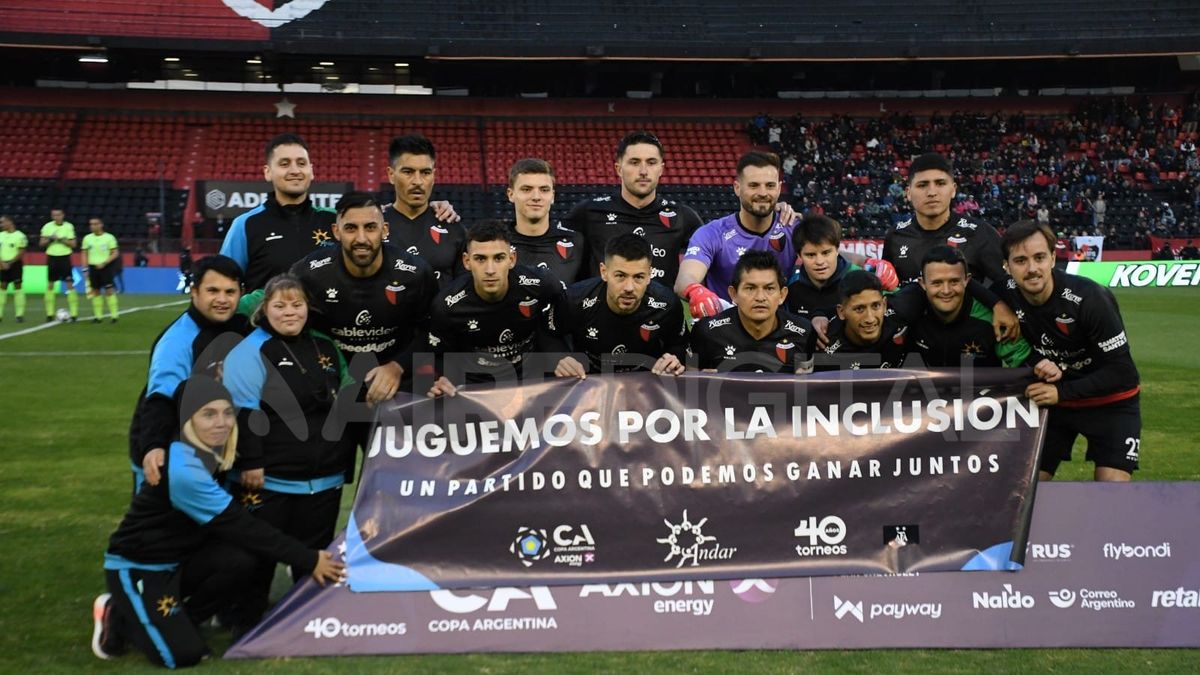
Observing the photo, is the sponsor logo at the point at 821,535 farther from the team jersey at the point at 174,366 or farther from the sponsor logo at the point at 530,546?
the team jersey at the point at 174,366

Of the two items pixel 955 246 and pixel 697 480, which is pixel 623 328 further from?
pixel 955 246

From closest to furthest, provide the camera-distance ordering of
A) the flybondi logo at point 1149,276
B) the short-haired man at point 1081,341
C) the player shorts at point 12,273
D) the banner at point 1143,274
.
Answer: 1. the short-haired man at point 1081,341
2. the player shorts at point 12,273
3. the banner at point 1143,274
4. the flybondi logo at point 1149,276

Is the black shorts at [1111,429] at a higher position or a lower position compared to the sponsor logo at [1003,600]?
higher

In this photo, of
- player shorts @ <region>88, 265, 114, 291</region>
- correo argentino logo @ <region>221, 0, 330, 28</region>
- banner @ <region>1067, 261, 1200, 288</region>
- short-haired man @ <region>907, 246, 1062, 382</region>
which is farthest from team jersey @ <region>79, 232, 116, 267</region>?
banner @ <region>1067, 261, 1200, 288</region>

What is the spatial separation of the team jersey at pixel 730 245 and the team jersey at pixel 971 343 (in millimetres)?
1203

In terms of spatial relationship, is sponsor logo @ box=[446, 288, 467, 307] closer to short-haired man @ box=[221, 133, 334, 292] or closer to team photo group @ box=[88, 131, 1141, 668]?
team photo group @ box=[88, 131, 1141, 668]

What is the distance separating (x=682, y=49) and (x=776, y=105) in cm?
604

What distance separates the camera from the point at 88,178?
35.1m

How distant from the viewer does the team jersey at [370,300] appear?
5703 mm

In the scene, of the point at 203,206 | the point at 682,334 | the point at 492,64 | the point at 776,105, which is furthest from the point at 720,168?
the point at 682,334

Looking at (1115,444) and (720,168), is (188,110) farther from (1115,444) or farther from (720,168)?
(1115,444)

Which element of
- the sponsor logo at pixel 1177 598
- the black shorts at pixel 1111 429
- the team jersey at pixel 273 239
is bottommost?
the sponsor logo at pixel 1177 598

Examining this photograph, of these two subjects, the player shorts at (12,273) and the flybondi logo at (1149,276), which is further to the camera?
the flybondi logo at (1149,276)

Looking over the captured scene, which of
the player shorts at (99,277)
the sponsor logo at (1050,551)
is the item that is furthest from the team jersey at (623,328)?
the player shorts at (99,277)
